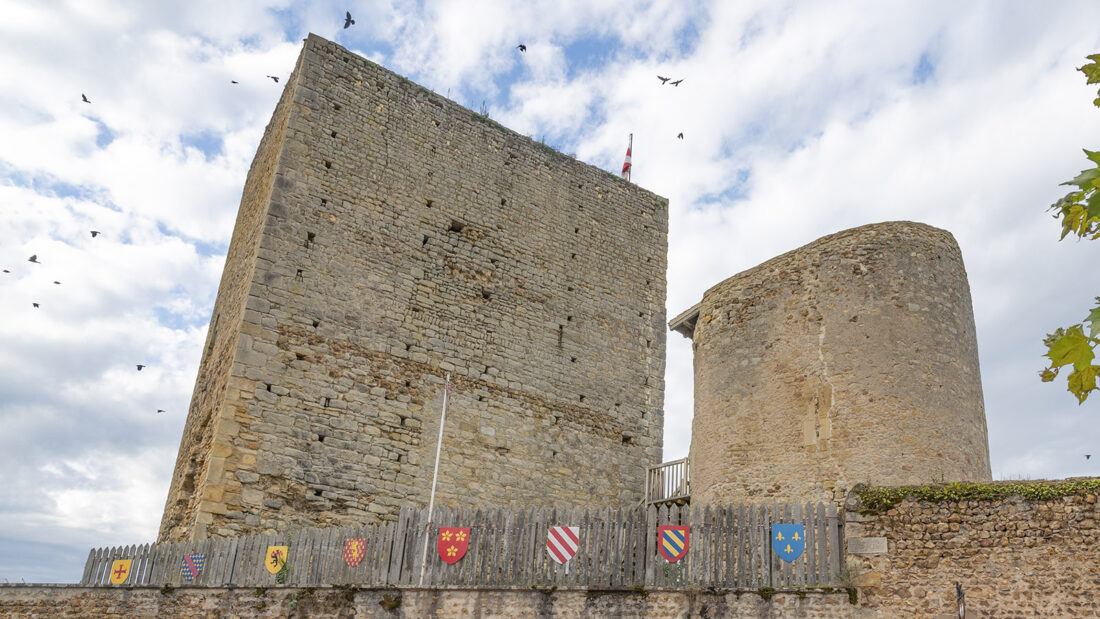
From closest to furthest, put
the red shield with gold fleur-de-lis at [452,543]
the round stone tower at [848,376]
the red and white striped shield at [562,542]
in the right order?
the red and white striped shield at [562,542]
the red shield with gold fleur-de-lis at [452,543]
the round stone tower at [848,376]

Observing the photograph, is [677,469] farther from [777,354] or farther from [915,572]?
[915,572]

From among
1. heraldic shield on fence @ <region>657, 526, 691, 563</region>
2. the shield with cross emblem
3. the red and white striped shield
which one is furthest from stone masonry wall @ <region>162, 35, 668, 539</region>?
heraldic shield on fence @ <region>657, 526, 691, 563</region>

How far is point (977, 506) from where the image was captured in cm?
765

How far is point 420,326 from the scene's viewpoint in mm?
14906

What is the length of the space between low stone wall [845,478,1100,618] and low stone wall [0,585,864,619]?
0.51 meters

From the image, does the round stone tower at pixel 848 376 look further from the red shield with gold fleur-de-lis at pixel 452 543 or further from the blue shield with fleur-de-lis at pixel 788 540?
the red shield with gold fleur-de-lis at pixel 452 543

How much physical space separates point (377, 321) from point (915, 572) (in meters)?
9.60

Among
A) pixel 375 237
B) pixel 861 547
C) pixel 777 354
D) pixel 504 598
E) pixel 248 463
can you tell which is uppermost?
pixel 375 237

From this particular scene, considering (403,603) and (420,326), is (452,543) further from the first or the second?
(420,326)

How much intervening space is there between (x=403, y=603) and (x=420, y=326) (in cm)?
639

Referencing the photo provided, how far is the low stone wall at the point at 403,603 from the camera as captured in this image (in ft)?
26.2

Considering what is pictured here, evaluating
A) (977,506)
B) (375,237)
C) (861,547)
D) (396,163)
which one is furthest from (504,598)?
(396,163)

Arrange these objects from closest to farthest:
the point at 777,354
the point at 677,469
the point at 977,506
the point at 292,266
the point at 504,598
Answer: the point at 977,506 → the point at 504,598 → the point at 777,354 → the point at 292,266 → the point at 677,469

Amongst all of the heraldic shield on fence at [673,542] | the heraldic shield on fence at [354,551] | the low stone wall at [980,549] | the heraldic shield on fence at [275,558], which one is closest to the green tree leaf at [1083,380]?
the low stone wall at [980,549]
